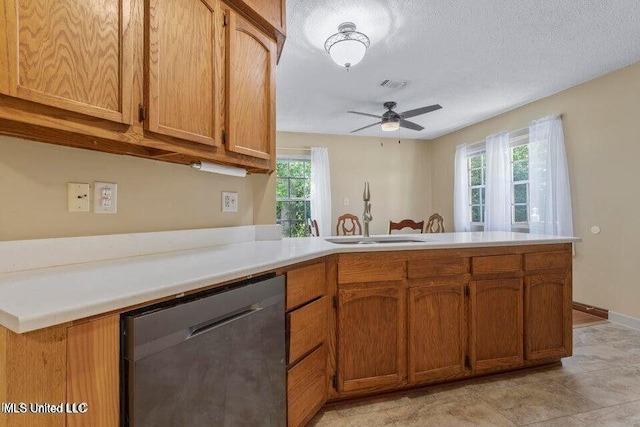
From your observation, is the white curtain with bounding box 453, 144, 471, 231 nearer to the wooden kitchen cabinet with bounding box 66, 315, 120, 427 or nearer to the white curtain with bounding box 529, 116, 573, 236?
the white curtain with bounding box 529, 116, 573, 236

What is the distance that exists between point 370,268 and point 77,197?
51.2 inches

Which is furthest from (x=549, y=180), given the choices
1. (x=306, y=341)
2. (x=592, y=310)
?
(x=306, y=341)

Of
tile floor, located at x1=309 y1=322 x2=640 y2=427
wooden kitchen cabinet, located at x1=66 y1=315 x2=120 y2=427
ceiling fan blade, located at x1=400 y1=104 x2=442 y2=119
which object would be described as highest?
ceiling fan blade, located at x1=400 y1=104 x2=442 y2=119

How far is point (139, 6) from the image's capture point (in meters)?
1.13

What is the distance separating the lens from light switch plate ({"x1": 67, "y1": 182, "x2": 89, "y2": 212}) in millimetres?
A: 1190

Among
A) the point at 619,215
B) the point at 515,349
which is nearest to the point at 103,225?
the point at 515,349

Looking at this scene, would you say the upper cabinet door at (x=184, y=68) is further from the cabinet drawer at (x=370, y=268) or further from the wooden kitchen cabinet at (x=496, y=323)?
the wooden kitchen cabinet at (x=496, y=323)

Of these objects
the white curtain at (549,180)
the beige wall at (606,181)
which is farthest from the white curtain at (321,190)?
the beige wall at (606,181)

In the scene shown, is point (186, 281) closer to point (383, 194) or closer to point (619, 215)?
point (619, 215)

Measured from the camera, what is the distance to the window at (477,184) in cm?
497

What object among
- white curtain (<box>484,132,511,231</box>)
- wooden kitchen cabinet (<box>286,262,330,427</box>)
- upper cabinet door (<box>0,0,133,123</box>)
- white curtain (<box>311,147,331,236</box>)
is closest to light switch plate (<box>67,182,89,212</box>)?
upper cabinet door (<box>0,0,133,123</box>)

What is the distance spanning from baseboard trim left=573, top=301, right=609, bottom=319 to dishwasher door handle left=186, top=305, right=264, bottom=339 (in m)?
3.63

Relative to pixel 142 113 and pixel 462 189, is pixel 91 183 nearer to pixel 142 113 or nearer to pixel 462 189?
pixel 142 113

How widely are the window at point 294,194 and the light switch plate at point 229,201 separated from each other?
355 cm
